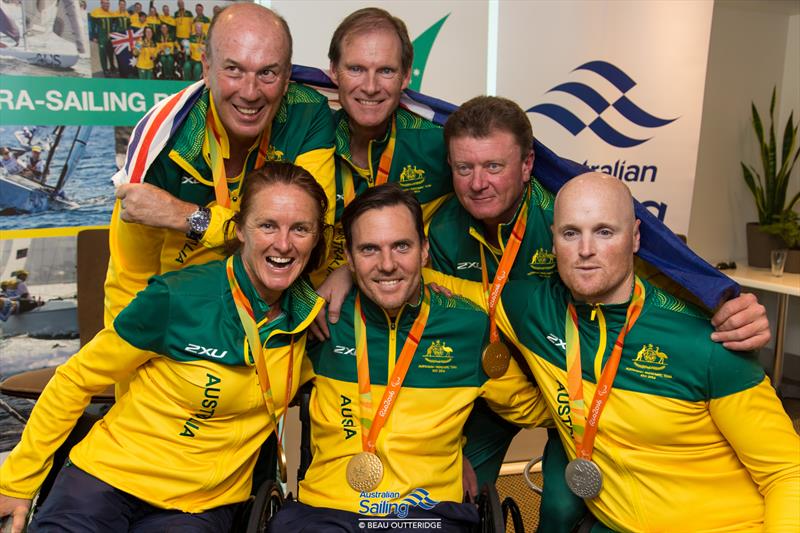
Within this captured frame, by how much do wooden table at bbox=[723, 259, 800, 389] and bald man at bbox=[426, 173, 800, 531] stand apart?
3.36 meters

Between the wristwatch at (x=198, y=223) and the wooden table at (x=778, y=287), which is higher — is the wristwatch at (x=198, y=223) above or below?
above

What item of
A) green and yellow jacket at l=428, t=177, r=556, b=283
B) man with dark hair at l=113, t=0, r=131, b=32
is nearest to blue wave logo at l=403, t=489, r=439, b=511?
green and yellow jacket at l=428, t=177, r=556, b=283

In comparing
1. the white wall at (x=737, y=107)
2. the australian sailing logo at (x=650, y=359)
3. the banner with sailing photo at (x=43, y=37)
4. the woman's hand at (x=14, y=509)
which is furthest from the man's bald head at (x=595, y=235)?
the white wall at (x=737, y=107)

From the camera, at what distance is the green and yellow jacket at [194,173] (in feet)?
7.15

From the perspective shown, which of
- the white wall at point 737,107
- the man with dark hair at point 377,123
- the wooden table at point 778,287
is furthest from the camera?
the white wall at point 737,107

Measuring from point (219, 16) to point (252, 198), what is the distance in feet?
2.29

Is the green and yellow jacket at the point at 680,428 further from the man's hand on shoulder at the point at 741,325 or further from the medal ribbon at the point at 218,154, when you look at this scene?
the medal ribbon at the point at 218,154

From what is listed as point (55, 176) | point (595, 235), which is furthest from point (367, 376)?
point (55, 176)

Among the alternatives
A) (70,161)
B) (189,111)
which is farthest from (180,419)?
(70,161)

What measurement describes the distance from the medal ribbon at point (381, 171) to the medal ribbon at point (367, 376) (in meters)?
0.55

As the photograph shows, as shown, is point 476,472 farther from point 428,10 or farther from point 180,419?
point 428,10

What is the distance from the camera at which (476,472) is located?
245 cm

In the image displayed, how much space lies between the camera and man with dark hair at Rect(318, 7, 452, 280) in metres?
2.34

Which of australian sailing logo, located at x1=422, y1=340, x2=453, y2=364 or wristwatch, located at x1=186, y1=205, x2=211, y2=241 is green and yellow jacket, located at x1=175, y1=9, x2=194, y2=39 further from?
australian sailing logo, located at x1=422, y1=340, x2=453, y2=364
